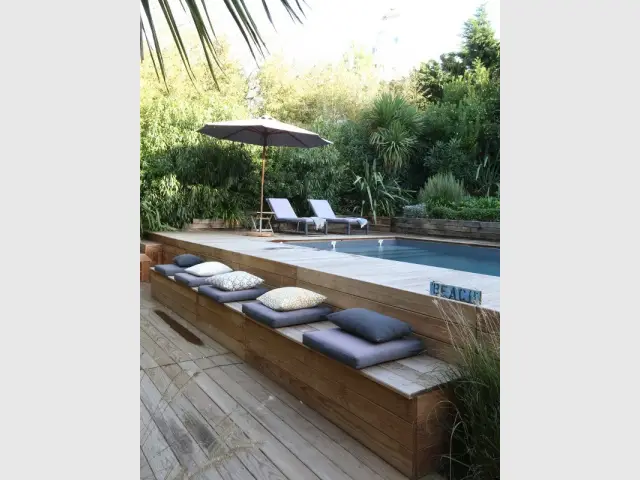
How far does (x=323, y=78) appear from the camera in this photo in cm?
1556

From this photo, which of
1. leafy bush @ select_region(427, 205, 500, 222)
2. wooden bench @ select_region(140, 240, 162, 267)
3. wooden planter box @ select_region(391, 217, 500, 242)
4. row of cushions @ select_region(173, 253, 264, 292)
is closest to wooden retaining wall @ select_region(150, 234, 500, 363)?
row of cushions @ select_region(173, 253, 264, 292)

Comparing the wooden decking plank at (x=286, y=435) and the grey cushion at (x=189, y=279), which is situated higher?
the grey cushion at (x=189, y=279)

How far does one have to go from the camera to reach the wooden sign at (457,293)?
230cm

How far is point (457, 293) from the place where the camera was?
2.37 m

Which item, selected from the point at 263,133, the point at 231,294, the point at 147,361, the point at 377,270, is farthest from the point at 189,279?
the point at 263,133

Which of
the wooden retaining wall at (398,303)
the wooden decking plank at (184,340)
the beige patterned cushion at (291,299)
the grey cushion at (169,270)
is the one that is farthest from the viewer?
the grey cushion at (169,270)

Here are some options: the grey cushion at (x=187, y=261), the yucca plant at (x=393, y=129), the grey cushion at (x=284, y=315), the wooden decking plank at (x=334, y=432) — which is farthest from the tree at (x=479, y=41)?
the wooden decking plank at (x=334, y=432)

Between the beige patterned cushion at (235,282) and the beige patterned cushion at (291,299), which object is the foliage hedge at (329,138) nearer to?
the beige patterned cushion at (235,282)

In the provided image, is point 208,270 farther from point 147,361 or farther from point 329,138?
Result: point 329,138

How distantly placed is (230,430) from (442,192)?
869 cm
